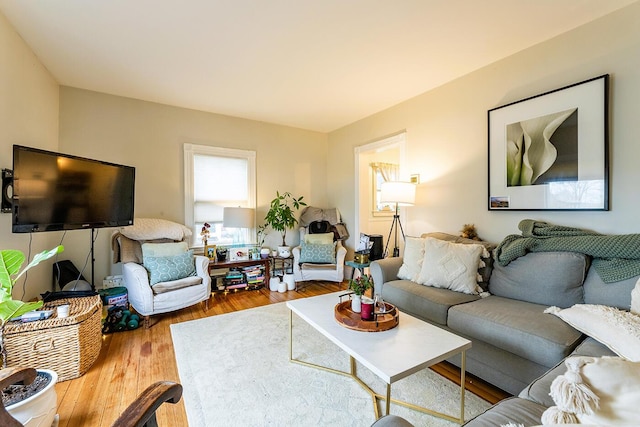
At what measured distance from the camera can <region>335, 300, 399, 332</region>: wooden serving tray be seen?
5.47 ft

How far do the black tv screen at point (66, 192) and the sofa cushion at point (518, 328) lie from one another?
123 inches

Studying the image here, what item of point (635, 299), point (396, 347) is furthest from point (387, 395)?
point (635, 299)

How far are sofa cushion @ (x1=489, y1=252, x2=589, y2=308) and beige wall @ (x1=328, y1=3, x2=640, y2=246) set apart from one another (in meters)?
0.47

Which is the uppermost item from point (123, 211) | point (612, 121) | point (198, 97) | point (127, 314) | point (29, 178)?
point (198, 97)

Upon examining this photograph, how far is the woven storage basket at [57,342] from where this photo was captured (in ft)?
5.84

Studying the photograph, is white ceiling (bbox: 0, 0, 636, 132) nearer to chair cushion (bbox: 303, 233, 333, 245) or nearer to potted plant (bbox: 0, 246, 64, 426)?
potted plant (bbox: 0, 246, 64, 426)

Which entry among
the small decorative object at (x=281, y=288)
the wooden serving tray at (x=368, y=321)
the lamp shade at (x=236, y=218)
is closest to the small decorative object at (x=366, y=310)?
the wooden serving tray at (x=368, y=321)

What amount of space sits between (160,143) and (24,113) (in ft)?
4.73

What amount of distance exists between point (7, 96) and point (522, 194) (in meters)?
4.33

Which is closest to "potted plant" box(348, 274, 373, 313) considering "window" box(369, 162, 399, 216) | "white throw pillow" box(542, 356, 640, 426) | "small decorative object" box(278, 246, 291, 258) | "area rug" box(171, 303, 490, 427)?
"area rug" box(171, 303, 490, 427)

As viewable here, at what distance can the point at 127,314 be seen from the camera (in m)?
2.81

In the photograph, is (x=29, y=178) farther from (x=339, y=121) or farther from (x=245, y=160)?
(x=339, y=121)

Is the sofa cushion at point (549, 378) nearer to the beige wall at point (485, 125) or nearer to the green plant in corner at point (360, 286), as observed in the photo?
the green plant in corner at point (360, 286)

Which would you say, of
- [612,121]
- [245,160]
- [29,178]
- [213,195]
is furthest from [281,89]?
[612,121]
